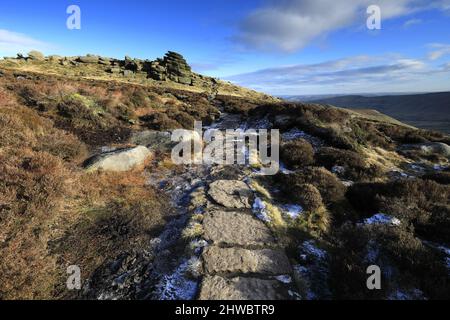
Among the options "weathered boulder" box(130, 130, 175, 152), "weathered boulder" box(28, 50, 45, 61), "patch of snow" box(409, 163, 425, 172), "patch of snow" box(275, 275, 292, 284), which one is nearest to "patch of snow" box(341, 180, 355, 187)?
"patch of snow" box(409, 163, 425, 172)

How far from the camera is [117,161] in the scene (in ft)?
33.9

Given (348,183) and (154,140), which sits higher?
(154,140)

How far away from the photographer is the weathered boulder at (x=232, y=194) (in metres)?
8.51

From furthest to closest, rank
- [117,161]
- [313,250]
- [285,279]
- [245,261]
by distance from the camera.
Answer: [117,161]
[313,250]
[245,261]
[285,279]

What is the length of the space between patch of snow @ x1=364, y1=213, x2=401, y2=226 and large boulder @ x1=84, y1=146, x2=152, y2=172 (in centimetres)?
823

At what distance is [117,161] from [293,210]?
21.4 feet

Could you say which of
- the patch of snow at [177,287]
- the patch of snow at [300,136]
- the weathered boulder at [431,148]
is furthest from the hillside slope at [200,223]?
the weathered boulder at [431,148]

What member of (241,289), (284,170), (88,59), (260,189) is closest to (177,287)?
(241,289)

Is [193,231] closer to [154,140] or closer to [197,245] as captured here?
[197,245]

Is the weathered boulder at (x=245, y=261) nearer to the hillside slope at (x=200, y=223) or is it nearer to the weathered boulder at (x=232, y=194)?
the hillside slope at (x=200, y=223)

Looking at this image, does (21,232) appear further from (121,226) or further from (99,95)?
(99,95)

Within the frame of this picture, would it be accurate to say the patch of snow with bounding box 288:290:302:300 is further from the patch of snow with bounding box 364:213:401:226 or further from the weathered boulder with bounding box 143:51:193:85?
the weathered boulder with bounding box 143:51:193:85

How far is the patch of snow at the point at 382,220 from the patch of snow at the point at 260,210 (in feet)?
9.00

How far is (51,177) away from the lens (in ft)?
25.6
